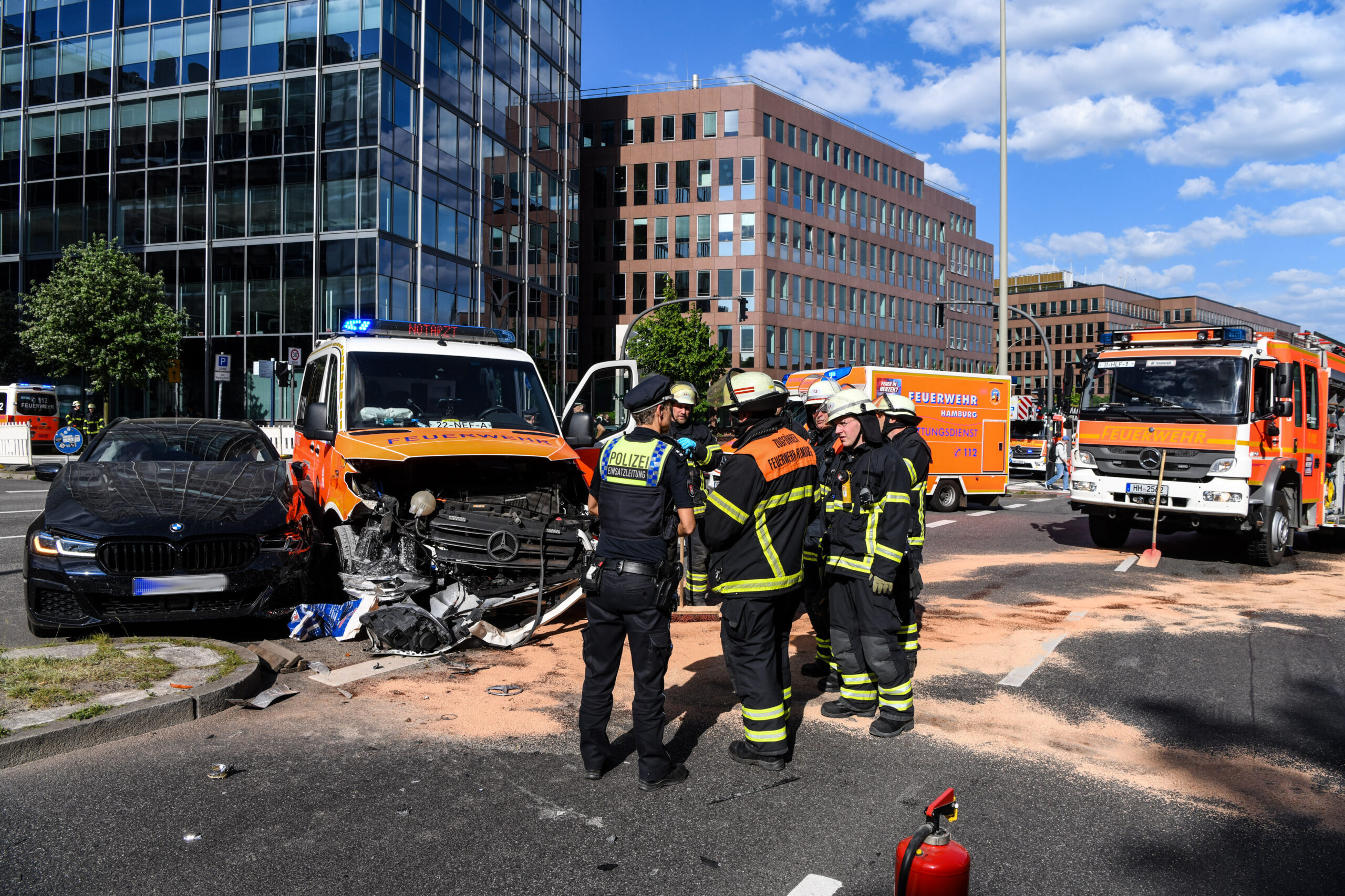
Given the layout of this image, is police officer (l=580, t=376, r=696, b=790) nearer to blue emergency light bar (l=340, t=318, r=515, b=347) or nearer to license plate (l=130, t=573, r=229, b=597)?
license plate (l=130, t=573, r=229, b=597)

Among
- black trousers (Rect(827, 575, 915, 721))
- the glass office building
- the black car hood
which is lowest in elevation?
black trousers (Rect(827, 575, 915, 721))

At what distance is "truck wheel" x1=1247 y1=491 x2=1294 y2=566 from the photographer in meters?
11.5

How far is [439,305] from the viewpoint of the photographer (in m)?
34.3

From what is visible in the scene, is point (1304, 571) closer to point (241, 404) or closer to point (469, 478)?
point (469, 478)

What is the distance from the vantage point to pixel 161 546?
6410 millimetres

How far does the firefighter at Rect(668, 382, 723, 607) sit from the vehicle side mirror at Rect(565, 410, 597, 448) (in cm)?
78

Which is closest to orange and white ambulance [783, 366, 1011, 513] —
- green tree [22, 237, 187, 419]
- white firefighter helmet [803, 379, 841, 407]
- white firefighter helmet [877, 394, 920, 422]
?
white firefighter helmet [803, 379, 841, 407]

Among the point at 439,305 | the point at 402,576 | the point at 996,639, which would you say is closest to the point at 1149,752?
the point at 996,639

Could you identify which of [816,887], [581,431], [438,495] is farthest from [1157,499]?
[816,887]

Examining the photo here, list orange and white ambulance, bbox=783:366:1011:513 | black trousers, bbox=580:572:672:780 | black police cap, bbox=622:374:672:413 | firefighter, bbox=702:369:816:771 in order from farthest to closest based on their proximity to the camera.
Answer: orange and white ambulance, bbox=783:366:1011:513 → firefighter, bbox=702:369:816:771 → black police cap, bbox=622:374:672:413 → black trousers, bbox=580:572:672:780

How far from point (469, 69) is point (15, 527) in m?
28.2

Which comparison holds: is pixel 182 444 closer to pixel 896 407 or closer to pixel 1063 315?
pixel 896 407

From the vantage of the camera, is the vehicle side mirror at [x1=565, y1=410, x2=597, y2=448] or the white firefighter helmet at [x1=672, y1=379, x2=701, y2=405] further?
the vehicle side mirror at [x1=565, y1=410, x2=597, y2=448]

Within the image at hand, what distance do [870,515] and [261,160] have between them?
3239 cm
